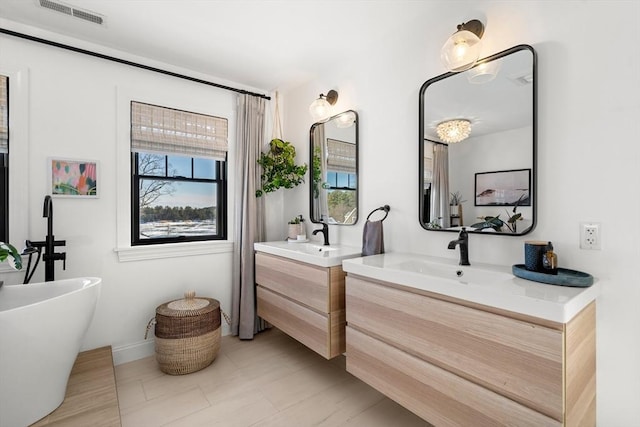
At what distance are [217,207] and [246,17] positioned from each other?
1718mm

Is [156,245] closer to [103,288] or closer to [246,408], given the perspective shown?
[103,288]

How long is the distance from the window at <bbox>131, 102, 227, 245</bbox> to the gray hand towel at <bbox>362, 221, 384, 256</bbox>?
5.14 feet

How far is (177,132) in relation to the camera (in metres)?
2.76

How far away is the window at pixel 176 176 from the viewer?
2635 mm

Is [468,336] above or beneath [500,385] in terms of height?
above

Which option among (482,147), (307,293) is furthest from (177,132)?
(482,147)

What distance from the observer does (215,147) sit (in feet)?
9.71

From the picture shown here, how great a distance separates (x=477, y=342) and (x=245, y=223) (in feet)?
7.35

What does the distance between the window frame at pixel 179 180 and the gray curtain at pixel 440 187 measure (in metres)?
2.01

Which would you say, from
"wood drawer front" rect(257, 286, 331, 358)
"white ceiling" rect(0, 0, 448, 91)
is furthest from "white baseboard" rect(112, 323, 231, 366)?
"white ceiling" rect(0, 0, 448, 91)

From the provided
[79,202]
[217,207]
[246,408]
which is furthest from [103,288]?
[246,408]

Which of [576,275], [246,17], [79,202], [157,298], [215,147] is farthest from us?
[215,147]

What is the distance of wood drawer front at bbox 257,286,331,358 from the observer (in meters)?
2.07

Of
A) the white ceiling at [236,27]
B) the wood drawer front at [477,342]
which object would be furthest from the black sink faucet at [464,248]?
the white ceiling at [236,27]
